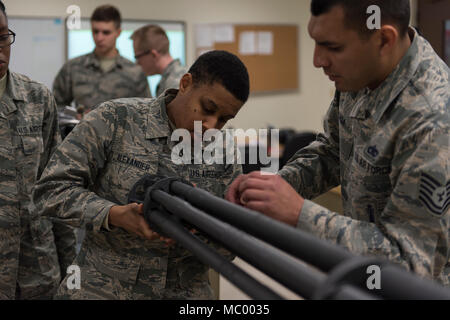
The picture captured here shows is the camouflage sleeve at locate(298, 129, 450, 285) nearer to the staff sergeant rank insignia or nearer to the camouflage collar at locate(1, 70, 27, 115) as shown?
the staff sergeant rank insignia

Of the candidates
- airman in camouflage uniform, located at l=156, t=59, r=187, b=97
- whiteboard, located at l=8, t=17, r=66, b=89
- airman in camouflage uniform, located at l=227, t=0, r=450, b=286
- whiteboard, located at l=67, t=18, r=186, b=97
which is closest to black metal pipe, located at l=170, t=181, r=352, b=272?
airman in camouflage uniform, located at l=227, t=0, r=450, b=286

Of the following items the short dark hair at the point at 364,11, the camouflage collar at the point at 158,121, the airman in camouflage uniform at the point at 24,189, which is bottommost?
the airman in camouflage uniform at the point at 24,189

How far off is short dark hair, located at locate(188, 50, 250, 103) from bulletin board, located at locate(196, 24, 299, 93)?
410cm

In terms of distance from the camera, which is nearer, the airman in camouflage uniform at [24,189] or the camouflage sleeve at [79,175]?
the camouflage sleeve at [79,175]

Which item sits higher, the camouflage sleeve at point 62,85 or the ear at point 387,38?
the ear at point 387,38

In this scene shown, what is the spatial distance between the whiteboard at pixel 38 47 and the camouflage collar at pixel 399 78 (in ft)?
13.8

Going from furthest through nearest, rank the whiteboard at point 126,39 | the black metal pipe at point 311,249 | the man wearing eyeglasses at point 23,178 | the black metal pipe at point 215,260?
the whiteboard at point 126,39 < the man wearing eyeglasses at point 23,178 < the black metal pipe at point 215,260 < the black metal pipe at point 311,249

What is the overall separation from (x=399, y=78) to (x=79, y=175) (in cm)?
80

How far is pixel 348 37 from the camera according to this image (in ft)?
3.07

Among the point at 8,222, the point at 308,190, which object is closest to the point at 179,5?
the point at 8,222

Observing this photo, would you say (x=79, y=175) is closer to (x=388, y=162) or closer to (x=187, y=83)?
(x=187, y=83)

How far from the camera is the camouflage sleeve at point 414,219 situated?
2.73ft

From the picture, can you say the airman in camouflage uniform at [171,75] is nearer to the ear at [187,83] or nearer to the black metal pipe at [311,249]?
the ear at [187,83]

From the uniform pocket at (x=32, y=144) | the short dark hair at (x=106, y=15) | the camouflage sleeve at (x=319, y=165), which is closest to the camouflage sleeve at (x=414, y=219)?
the camouflage sleeve at (x=319, y=165)
